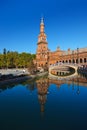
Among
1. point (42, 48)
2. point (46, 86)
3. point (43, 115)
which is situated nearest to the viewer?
point (43, 115)

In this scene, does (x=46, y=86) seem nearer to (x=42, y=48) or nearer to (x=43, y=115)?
(x=43, y=115)

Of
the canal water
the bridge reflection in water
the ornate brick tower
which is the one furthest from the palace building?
the canal water

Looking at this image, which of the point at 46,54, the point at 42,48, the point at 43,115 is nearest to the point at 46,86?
the point at 43,115

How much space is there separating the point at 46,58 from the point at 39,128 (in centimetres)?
9537

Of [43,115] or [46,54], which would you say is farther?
[46,54]

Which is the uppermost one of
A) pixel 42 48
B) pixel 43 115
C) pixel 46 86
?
pixel 42 48

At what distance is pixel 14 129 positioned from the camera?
1571 cm

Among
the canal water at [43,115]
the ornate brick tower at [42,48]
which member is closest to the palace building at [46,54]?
the ornate brick tower at [42,48]

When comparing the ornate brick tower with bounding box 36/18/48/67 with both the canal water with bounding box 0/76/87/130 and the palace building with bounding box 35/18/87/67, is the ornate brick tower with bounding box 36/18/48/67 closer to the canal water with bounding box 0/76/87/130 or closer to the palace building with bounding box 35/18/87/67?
the palace building with bounding box 35/18/87/67

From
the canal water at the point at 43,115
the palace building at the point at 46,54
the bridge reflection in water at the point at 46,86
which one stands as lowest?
the canal water at the point at 43,115

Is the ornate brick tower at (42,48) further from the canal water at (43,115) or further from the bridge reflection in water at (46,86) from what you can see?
the canal water at (43,115)

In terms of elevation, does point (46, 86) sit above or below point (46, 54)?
below

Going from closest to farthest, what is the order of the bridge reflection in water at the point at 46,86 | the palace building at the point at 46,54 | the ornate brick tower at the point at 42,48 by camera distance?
the bridge reflection in water at the point at 46,86
the palace building at the point at 46,54
the ornate brick tower at the point at 42,48

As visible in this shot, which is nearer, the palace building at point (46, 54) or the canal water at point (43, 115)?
the canal water at point (43, 115)
